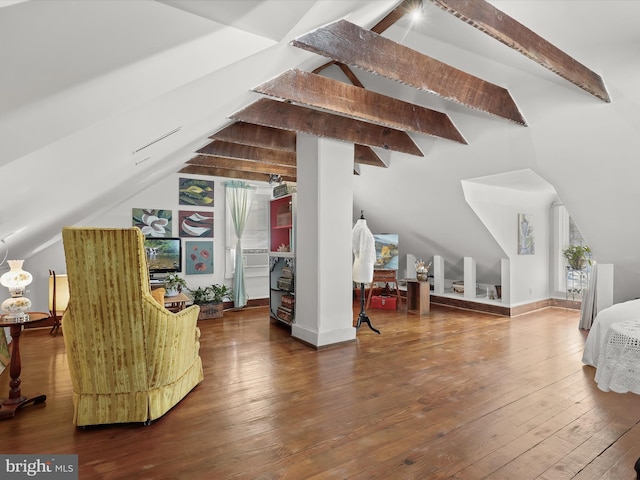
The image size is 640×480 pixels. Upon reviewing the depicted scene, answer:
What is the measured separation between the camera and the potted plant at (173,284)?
18.2 ft

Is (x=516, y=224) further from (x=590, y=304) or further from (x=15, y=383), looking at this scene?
(x=15, y=383)

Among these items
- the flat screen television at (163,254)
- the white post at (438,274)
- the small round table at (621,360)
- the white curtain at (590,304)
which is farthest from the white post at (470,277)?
the flat screen television at (163,254)

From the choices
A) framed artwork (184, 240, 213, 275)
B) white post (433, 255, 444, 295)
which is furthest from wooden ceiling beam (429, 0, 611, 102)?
framed artwork (184, 240, 213, 275)

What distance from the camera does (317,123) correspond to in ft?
13.4

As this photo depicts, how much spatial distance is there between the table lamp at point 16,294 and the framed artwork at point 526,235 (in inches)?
263

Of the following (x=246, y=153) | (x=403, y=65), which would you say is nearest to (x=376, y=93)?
(x=403, y=65)

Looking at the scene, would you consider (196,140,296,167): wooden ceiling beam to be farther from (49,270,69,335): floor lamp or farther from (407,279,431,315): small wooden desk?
(407,279,431,315): small wooden desk

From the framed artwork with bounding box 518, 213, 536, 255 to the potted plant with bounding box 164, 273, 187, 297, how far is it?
5.78 metres

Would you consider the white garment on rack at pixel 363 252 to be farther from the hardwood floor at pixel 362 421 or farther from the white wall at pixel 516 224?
the white wall at pixel 516 224

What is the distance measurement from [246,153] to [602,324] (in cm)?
470

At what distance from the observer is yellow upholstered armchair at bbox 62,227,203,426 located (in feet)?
7.54

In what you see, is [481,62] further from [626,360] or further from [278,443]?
[278,443]

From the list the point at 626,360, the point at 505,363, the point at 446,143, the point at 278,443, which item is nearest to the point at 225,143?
the point at 446,143

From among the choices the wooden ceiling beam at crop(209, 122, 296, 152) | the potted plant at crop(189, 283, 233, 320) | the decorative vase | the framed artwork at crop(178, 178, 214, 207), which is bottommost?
the potted plant at crop(189, 283, 233, 320)
